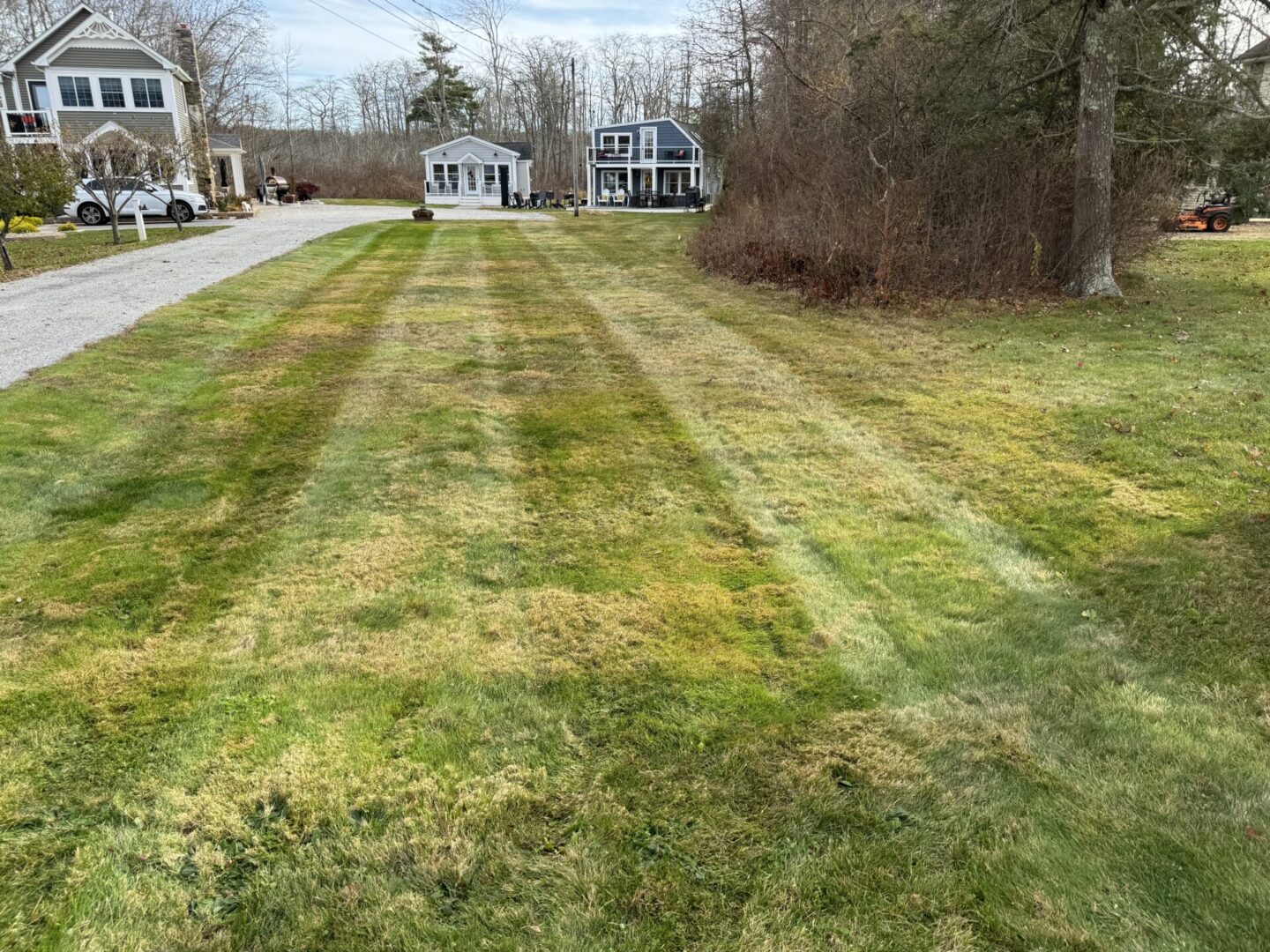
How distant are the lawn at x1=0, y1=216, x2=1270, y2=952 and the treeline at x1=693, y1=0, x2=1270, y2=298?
497 cm

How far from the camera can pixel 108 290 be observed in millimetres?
11133

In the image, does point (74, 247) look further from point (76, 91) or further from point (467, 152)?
point (467, 152)

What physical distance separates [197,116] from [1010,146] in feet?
108

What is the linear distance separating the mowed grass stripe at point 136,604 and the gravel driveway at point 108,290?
50.6 inches

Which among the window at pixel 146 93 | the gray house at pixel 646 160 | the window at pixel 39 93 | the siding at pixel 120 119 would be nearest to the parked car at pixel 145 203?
the siding at pixel 120 119

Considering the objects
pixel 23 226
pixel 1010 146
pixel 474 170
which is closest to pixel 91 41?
pixel 23 226

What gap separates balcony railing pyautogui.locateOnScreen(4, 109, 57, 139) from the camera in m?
28.5

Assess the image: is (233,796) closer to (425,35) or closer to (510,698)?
(510,698)

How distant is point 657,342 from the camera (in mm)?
8852

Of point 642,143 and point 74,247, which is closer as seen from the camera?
point 74,247

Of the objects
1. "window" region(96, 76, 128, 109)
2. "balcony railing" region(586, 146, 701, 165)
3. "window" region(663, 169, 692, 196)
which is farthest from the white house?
"window" region(96, 76, 128, 109)

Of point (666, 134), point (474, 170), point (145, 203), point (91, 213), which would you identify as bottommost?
point (91, 213)

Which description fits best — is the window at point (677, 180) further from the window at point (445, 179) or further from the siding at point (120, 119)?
the siding at point (120, 119)

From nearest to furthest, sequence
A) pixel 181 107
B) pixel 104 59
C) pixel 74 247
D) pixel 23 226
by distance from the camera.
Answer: pixel 74 247 < pixel 23 226 < pixel 104 59 < pixel 181 107
